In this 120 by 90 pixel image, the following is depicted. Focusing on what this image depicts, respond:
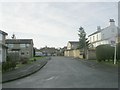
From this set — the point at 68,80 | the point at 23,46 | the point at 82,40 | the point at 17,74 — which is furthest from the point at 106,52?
the point at 23,46

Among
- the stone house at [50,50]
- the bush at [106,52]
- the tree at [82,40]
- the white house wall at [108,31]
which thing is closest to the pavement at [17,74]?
the bush at [106,52]

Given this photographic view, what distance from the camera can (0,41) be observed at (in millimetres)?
45938

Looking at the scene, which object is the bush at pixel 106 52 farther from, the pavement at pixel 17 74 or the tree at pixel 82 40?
the tree at pixel 82 40

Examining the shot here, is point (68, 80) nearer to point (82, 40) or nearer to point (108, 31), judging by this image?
point (108, 31)

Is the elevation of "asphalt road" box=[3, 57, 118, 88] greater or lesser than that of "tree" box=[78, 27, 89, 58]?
lesser

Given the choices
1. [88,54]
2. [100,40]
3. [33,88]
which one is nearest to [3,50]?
[88,54]

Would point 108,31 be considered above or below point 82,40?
above

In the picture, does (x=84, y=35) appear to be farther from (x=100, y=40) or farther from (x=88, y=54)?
(x=88, y=54)

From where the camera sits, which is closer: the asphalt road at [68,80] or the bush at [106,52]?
the asphalt road at [68,80]

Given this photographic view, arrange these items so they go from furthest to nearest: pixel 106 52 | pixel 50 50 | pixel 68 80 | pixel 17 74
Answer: pixel 50 50 < pixel 106 52 < pixel 17 74 < pixel 68 80

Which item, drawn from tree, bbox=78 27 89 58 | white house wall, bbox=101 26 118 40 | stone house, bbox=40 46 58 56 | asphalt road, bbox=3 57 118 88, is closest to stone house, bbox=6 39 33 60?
tree, bbox=78 27 89 58

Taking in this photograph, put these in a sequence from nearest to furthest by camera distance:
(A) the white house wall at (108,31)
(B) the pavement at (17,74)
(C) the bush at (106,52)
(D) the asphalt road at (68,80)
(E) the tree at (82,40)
→ 1. (D) the asphalt road at (68,80)
2. (B) the pavement at (17,74)
3. (C) the bush at (106,52)
4. (A) the white house wall at (108,31)
5. (E) the tree at (82,40)

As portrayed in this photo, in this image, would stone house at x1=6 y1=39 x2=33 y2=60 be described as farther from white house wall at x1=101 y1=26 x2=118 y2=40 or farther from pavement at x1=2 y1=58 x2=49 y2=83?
pavement at x1=2 y1=58 x2=49 y2=83

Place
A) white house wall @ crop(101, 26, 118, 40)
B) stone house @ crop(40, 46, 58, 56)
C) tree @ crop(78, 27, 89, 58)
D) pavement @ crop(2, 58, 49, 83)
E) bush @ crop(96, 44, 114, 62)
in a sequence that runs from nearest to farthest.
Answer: pavement @ crop(2, 58, 49, 83)
bush @ crop(96, 44, 114, 62)
white house wall @ crop(101, 26, 118, 40)
tree @ crop(78, 27, 89, 58)
stone house @ crop(40, 46, 58, 56)
